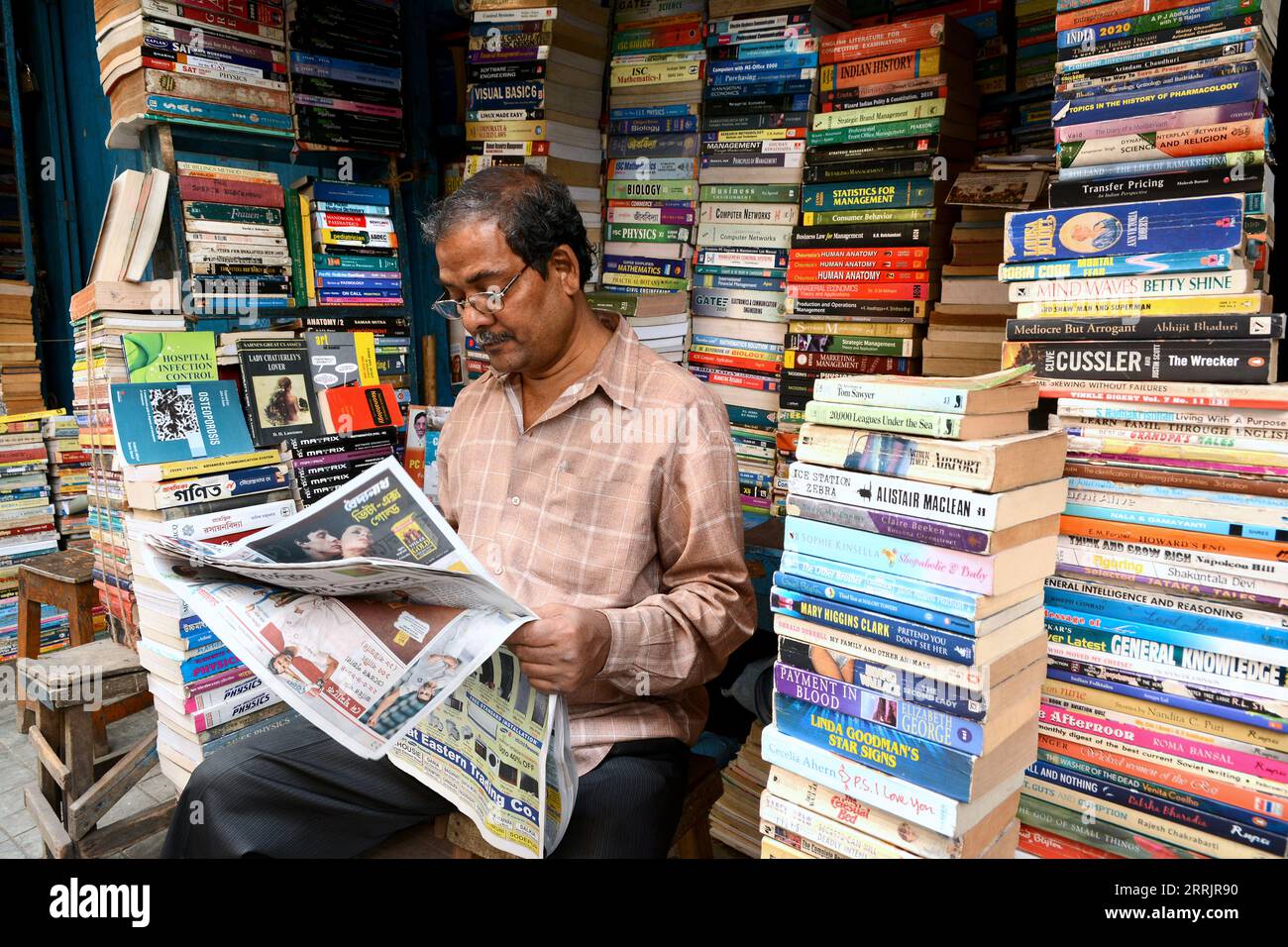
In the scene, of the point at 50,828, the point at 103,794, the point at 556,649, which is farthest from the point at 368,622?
the point at 50,828

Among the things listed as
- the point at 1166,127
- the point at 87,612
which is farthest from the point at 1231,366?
the point at 87,612

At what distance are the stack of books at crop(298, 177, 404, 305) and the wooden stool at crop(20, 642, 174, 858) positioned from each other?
4.02 feet

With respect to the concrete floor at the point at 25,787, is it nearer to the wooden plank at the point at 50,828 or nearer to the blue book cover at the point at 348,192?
the wooden plank at the point at 50,828

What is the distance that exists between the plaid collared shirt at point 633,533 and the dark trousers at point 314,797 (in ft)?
0.26

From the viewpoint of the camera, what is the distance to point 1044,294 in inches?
59.1

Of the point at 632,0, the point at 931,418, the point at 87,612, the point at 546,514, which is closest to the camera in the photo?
the point at 931,418

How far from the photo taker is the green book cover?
209 cm

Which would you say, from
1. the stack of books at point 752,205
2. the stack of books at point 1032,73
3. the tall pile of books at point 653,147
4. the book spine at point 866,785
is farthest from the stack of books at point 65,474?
the stack of books at point 1032,73

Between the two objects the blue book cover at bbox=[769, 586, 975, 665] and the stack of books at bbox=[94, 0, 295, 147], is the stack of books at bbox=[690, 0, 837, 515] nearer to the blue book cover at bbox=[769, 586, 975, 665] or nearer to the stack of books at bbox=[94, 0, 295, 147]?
the stack of books at bbox=[94, 0, 295, 147]

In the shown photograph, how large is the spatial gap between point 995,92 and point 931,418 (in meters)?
2.08

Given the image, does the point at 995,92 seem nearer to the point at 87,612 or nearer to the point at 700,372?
the point at 700,372

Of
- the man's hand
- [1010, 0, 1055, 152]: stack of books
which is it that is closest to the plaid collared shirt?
the man's hand

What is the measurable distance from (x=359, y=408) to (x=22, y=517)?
262 centimetres

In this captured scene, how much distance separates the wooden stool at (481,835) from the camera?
58.6 inches
